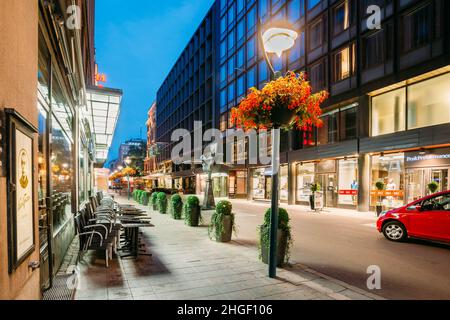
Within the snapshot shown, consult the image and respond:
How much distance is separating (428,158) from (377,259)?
10.7 m

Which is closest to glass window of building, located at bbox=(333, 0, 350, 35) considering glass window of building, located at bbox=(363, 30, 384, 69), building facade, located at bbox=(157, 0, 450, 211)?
building facade, located at bbox=(157, 0, 450, 211)

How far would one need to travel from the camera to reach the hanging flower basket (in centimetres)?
543

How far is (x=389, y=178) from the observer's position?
1770cm

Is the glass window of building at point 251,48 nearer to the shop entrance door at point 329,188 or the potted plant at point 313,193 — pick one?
the shop entrance door at point 329,188

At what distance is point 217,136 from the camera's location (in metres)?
40.4

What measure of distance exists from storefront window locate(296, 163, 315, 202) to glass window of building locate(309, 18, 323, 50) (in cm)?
946

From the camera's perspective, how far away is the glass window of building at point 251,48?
3136 cm

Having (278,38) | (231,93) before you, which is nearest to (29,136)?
(278,38)

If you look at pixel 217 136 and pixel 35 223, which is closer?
pixel 35 223

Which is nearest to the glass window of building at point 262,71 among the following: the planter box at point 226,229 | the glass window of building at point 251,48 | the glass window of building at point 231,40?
the glass window of building at point 251,48

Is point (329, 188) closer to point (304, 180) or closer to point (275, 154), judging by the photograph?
point (304, 180)
